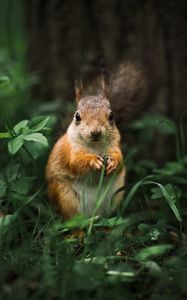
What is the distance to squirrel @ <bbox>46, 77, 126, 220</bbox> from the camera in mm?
2875

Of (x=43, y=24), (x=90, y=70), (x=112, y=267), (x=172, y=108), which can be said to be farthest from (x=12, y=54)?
(x=112, y=267)

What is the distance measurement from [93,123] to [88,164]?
0.23m

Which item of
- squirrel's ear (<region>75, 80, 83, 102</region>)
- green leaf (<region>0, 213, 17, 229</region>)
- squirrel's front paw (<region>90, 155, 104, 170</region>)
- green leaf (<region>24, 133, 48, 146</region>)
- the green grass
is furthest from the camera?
squirrel's ear (<region>75, 80, 83, 102</region>)

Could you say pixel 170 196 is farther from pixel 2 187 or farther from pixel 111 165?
pixel 2 187

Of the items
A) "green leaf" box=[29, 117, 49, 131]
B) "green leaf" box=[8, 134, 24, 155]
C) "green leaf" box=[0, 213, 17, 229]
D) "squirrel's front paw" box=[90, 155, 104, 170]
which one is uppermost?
"green leaf" box=[29, 117, 49, 131]

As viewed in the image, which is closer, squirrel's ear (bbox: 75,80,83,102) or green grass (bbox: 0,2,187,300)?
green grass (bbox: 0,2,187,300)

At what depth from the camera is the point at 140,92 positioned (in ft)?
11.4

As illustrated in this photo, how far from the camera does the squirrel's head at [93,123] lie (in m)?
2.85

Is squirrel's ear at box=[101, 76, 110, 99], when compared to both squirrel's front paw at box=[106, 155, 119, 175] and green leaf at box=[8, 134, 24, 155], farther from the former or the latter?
green leaf at box=[8, 134, 24, 155]

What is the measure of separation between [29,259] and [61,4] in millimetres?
2539

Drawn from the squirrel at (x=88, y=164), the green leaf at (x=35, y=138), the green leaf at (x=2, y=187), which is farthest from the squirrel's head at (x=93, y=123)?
the green leaf at (x=2, y=187)

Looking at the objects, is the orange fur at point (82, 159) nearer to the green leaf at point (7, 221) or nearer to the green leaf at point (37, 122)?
the green leaf at point (37, 122)

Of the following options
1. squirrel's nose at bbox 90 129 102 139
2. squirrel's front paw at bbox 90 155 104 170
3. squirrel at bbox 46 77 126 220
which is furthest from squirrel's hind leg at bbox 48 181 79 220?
squirrel's nose at bbox 90 129 102 139

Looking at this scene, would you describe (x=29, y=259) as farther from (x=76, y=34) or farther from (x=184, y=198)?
(x=76, y=34)
